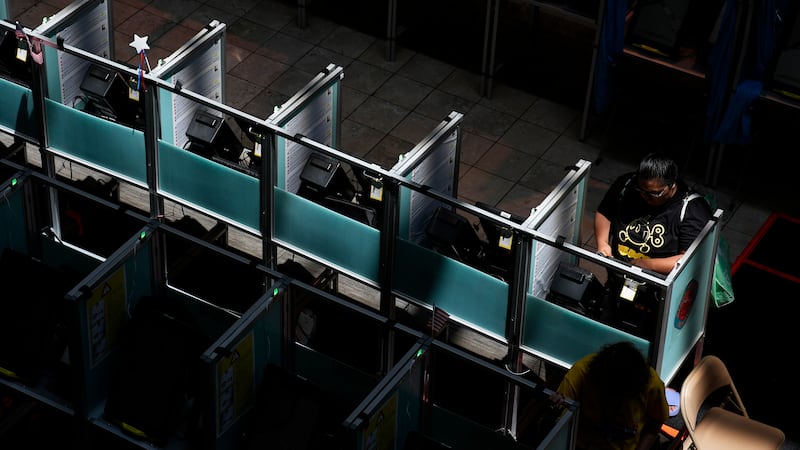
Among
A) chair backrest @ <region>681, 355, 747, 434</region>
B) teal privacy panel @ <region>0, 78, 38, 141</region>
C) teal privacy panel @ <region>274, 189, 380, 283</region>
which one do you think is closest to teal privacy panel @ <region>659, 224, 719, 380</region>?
chair backrest @ <region>681, 355, 747, 434</region>

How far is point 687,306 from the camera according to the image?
736 cm

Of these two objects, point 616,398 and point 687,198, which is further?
point 687,198

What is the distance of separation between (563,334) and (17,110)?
3718mm

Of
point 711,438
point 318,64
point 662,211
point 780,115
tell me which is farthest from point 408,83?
point 711,438

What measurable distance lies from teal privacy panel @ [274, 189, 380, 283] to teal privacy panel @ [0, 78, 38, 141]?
1.77 metres

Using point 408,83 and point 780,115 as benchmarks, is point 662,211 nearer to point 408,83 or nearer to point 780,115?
point 780,115

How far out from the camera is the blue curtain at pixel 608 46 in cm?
966

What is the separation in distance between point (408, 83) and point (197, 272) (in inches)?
112

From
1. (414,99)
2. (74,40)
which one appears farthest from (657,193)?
(74,40)

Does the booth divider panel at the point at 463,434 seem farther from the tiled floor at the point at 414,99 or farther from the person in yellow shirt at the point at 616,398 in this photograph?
the tiled floor at the point at 414,99

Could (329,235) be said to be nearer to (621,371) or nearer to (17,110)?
(621,371)

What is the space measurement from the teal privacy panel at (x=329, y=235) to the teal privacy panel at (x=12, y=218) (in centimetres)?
140

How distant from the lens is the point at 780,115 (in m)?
9.51

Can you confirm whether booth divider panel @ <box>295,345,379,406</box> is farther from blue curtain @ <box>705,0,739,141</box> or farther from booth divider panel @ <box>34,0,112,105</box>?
blue curtain @ <box>705,0,739,141</box>
